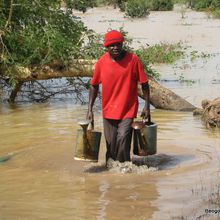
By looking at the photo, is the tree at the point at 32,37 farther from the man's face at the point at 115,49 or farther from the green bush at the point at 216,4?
the green bush at the point at 216,4

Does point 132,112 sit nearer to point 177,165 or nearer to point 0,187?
point 177,165

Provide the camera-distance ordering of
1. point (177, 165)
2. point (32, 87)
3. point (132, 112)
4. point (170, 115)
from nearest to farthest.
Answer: point (132, 112) → point (177, 165) → point (170, 115) → point (32, 87)

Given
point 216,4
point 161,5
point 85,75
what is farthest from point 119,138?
point 161,5

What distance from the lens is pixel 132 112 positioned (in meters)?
6.72

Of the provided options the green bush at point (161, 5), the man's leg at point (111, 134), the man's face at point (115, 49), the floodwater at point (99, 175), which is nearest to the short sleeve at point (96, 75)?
the man's face at point (115, 49)

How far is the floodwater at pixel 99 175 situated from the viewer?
5.41 meters

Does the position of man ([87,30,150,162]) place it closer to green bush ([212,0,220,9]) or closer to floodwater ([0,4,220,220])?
floodwater ([0,4,220,220])

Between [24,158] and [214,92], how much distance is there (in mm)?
6667

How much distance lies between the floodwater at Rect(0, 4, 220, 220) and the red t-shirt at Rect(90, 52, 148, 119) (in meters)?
0.67

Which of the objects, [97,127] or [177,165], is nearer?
[177,165]

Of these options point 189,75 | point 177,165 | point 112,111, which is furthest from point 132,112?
point 189,75

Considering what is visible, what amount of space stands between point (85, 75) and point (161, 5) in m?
48.5

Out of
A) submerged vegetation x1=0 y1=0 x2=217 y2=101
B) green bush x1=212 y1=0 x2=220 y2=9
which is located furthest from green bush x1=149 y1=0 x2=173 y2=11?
submerged vegetation x1=0 y1=0 x2=217 y2=101

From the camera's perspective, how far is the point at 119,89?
6.66 meters
